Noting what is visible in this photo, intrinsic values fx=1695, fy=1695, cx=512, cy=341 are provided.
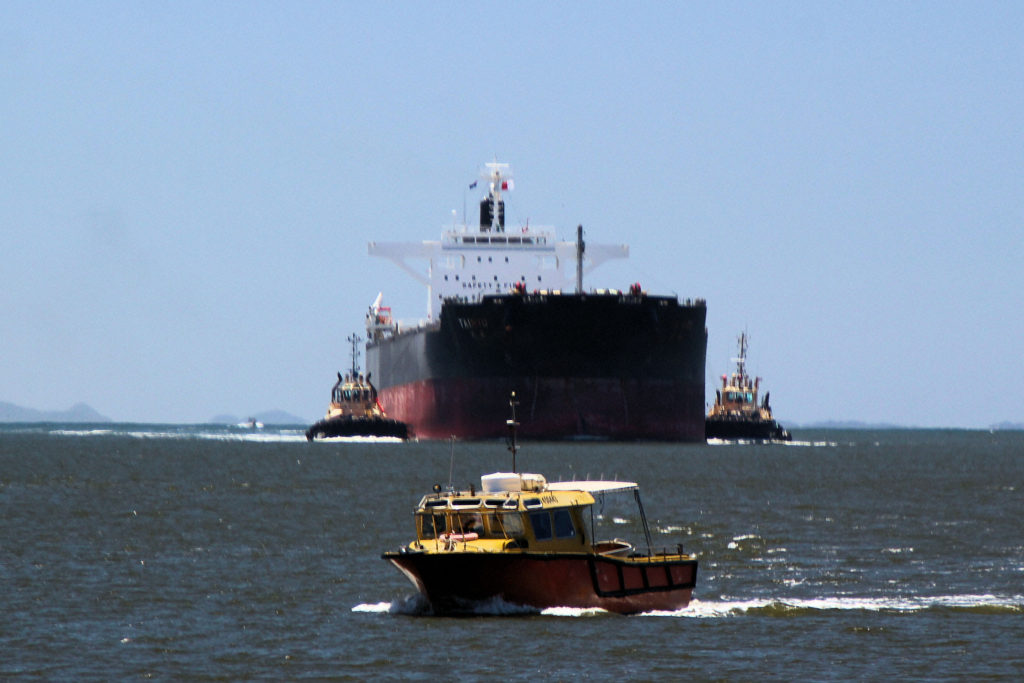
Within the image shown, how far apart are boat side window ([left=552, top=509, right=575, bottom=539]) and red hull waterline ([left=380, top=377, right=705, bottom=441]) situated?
51027 millimetres

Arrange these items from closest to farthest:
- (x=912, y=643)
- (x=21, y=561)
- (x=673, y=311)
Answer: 1. (x=912, y=643)
2. (x=21, y=561)
3. (x=673, y=311)

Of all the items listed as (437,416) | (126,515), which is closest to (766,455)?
(437,416)

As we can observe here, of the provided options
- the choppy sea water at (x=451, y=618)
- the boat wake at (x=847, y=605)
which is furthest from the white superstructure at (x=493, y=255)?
the boat wake at (x=847, y=605)

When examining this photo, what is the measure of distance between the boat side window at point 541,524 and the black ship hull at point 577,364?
169 ft

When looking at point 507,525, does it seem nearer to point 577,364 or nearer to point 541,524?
point 541,524

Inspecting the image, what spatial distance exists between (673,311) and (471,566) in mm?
54955

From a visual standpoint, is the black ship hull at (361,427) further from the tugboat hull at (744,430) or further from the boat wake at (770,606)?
the boat wake at (770,606)

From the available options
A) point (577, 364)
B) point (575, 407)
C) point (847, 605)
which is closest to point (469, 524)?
point (847, 605)

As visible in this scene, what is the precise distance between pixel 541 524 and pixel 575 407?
169 feet

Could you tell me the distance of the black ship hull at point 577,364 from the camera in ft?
242

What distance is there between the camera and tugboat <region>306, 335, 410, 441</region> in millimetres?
93062

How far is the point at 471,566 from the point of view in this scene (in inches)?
842

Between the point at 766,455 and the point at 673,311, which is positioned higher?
the point at 673,311

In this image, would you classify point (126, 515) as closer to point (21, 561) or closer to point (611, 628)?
point (21, 561)
